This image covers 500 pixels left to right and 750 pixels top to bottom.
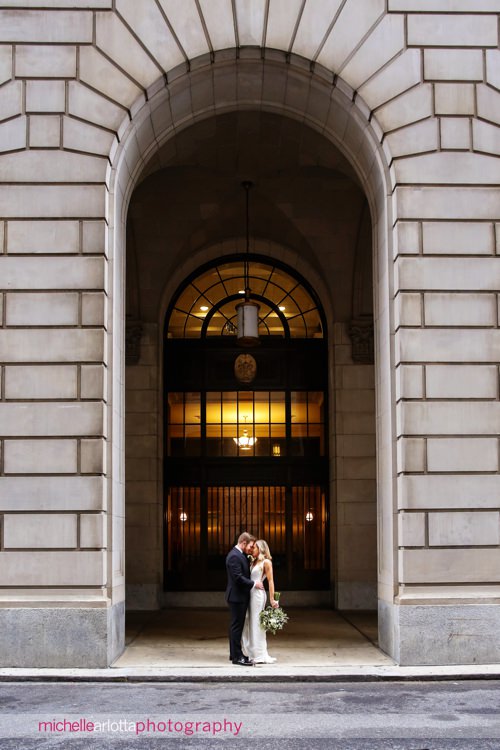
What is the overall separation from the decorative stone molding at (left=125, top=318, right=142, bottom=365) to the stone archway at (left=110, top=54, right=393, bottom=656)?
5.95 m

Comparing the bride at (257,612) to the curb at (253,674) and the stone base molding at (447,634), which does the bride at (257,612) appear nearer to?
the curb at (253,674)

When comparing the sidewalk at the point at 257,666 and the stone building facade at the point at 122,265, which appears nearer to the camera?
the sidewalk at the point at 257,666

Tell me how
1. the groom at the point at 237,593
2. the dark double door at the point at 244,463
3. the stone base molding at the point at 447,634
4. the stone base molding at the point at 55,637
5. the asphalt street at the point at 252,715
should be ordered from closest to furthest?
the asphalt street at the point at 252,715 < the stone base molding at the point at 55,637 < the stone base molding at the point at 447,634 < the groom at the point at 237,593 < the dark double door at the point at 244,463

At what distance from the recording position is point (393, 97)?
588 inches

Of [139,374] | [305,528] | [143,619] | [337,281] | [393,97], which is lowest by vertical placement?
[143,619]

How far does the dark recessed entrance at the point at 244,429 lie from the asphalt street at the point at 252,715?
9.28 m

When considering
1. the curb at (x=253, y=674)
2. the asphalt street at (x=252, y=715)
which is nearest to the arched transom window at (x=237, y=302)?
the curb at (x=253, y=674)

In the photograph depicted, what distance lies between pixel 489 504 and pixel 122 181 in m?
7.84

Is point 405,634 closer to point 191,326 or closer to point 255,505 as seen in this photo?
point 255,505

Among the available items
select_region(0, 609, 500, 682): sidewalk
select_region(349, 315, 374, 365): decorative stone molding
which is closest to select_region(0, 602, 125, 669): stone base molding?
select_region(0, 609, 500, 682): sidewalk

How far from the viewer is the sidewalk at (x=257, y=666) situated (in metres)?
12.9

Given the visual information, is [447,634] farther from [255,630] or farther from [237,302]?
[237,302]

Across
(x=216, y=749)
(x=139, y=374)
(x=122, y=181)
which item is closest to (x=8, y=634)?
(x=216, y=749)

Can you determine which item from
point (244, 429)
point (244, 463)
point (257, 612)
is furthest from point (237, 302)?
point (257, 612)
